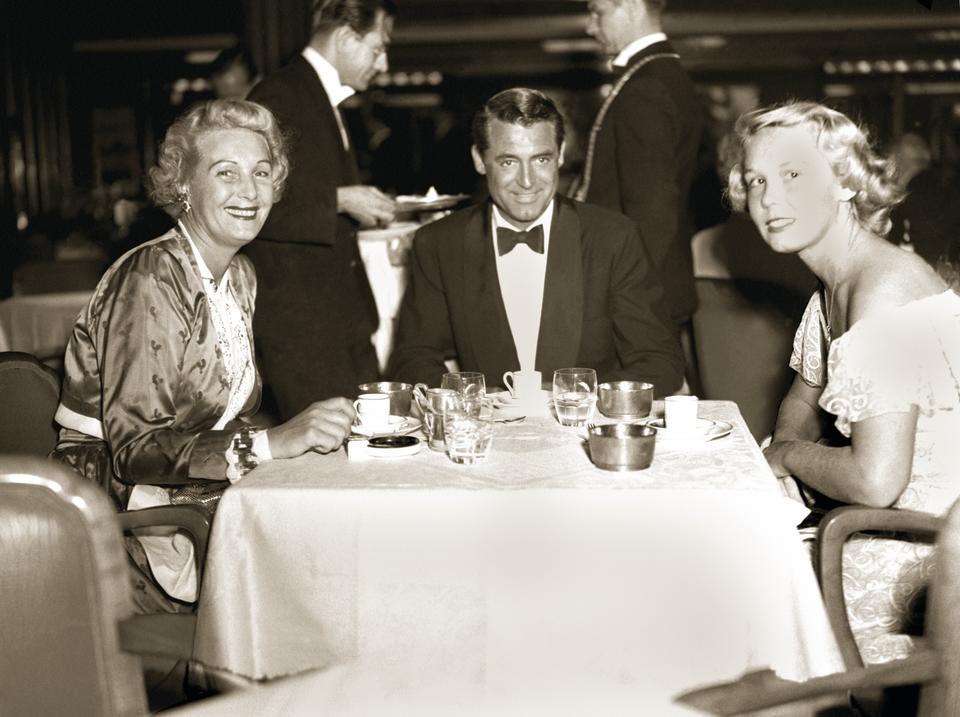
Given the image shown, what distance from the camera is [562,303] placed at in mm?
3158

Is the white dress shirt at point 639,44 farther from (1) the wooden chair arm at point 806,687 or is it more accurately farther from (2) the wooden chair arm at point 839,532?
(1) the wooden chair arm at point 806,687

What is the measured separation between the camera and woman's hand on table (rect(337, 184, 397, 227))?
3758mm

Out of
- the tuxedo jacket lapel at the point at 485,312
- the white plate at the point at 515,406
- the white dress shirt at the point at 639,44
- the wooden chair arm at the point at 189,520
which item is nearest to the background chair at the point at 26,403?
the wooden chair arm at the point at 189,520

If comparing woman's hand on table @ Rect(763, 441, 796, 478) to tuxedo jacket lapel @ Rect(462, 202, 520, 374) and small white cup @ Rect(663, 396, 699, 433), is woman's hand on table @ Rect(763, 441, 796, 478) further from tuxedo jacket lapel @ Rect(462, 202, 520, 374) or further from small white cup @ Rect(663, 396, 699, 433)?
tuxedo jacket lapel @ Rect(462, 202, 520, 374)

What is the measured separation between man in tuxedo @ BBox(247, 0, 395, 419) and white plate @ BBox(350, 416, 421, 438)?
142 centimetres

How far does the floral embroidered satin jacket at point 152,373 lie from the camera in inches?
92.7

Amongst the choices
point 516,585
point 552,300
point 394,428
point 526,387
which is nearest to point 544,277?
point 552,300

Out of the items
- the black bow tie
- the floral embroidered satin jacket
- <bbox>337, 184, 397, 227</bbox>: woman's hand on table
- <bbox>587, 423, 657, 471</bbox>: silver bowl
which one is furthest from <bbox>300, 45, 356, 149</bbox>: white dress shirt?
<bbox>587, 423, 657, 471</bbox>: silver bowl

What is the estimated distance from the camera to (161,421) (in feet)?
7.93

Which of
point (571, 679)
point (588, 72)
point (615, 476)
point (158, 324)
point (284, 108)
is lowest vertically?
point (571, 679)

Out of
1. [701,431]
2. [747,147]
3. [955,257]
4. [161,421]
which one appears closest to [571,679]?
[701,431]

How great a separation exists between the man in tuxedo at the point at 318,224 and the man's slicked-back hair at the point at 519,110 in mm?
694

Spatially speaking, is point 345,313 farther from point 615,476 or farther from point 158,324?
point 615,476

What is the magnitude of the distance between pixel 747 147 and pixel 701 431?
2.58 ft
